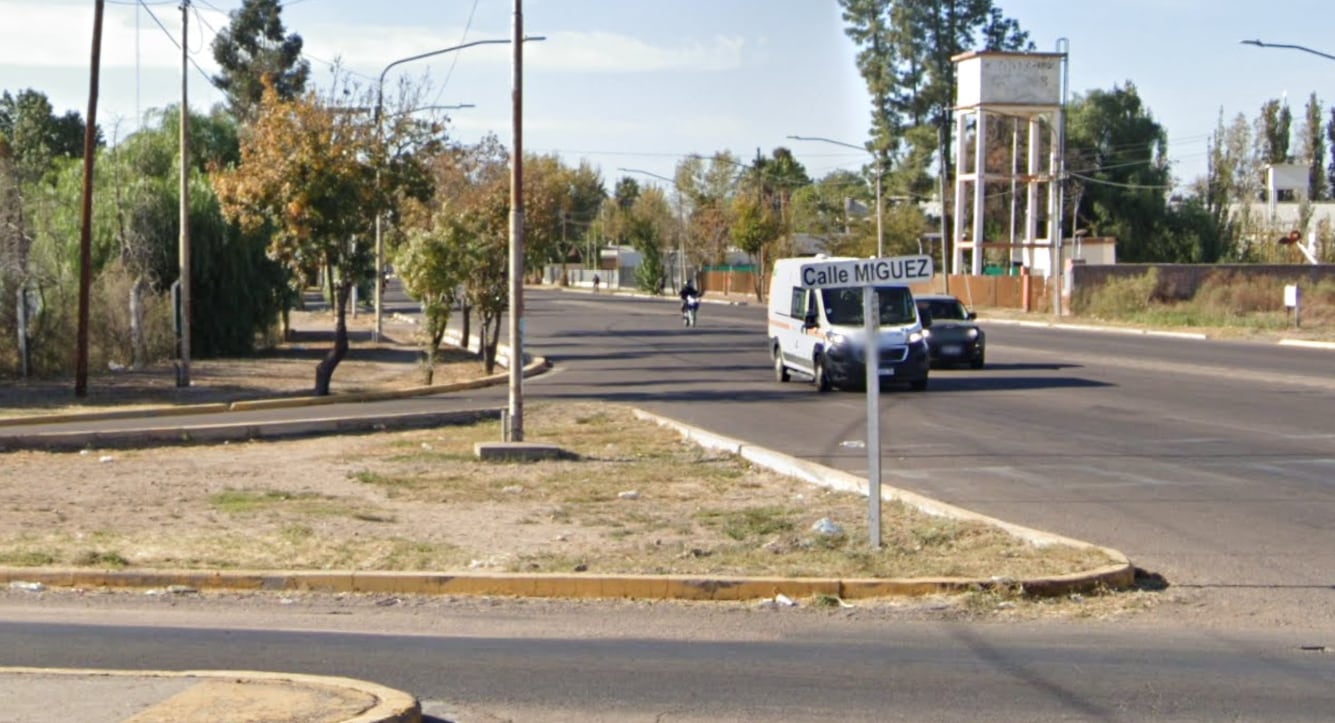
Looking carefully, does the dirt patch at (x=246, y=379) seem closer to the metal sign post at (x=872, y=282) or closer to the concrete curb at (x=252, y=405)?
the concrete curb at (x=252, y=405)

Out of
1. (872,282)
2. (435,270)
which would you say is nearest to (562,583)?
(872,282)

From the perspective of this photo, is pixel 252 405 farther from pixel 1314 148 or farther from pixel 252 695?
pixel 1314 148

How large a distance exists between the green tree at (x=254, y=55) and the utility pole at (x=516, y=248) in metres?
58.2

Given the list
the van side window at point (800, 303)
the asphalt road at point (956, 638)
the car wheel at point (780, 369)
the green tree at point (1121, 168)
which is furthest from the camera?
the green tree at point (1121, 168)

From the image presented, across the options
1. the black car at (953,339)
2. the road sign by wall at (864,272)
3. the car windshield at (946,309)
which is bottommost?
the black car at (953,339)

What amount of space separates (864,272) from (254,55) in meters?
70.3

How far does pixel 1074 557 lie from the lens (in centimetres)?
1041

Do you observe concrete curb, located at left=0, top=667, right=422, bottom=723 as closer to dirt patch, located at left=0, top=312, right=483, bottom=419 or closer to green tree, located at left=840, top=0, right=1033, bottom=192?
dirt patch, located at left=0, top=312, right=483, bottom=419

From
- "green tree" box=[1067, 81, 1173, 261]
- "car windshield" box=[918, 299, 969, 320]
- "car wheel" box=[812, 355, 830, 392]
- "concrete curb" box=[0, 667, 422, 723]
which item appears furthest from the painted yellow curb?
"green tree" box=[1067, 81, 1173, 261]

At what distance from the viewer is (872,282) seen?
10.7m

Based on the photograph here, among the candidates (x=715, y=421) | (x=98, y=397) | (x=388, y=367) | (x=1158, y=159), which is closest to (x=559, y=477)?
(x=715, y=421)

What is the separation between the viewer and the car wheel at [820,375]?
1032 inches

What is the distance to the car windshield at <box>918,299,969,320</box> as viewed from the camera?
107 feet

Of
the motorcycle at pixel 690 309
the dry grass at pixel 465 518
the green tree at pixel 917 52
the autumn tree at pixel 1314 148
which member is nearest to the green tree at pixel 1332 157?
the autumn tree at pixel 1314 148
